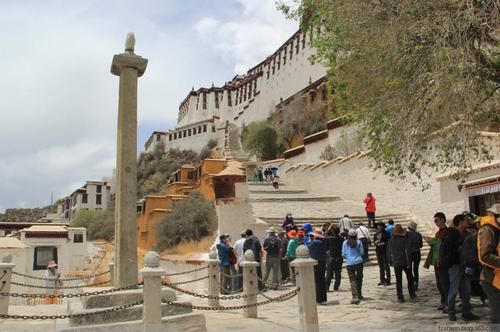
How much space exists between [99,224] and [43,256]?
1118 centimetres

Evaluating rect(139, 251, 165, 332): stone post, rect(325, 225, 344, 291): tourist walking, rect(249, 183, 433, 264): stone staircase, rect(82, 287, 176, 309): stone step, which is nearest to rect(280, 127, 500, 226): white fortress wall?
rect(249, 183, 433, 264): stone staircase

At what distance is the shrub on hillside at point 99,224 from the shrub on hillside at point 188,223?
13.4 meters

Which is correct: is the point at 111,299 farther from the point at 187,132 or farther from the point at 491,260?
the point at 187,132

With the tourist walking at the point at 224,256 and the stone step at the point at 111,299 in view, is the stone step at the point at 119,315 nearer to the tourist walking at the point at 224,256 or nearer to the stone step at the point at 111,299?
the stone step at the point at 111,299

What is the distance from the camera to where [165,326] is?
6.55 meters

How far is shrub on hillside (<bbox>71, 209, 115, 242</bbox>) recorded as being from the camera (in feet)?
111

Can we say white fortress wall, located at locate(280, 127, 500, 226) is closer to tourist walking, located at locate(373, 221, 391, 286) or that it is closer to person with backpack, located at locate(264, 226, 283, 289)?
tourist walking, located at locate(373, 221, 391, 286)

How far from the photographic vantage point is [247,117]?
70188 mm

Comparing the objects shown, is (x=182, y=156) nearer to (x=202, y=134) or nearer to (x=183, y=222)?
(x=202, y=134)

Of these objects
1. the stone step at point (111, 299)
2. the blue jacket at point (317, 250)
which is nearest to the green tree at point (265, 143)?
the blue jacket at point (317, 250)

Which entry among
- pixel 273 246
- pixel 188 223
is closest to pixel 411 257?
pixel 273 246

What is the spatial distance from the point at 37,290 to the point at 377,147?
1739 centimetres

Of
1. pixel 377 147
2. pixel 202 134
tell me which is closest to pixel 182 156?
pixel 202 134

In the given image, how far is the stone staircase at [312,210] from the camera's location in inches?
693
